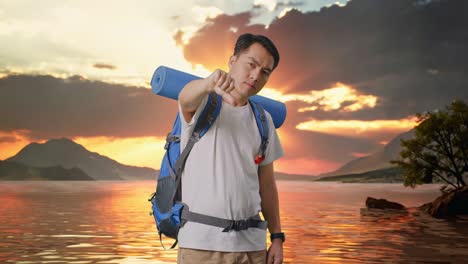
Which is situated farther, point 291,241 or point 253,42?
point 291,241

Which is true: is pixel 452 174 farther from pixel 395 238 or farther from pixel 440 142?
pixel 395 238

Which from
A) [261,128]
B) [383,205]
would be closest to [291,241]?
[261,128]

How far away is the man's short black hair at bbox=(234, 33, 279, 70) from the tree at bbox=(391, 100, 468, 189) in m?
46.1

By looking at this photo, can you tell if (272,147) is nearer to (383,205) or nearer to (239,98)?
(239,98)

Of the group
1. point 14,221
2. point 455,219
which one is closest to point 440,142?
point 455,219

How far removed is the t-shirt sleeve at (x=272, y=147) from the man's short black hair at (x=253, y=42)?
17.0 inches

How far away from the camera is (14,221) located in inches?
1273

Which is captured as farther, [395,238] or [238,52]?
[395,238]

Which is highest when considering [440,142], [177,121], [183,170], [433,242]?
[440,142]

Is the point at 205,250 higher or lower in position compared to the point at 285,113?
lower

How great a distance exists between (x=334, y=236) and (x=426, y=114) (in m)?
27.9

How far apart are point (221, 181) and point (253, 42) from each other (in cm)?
100

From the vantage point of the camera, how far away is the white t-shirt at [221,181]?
4.41m

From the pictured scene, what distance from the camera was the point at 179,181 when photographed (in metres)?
4.66
